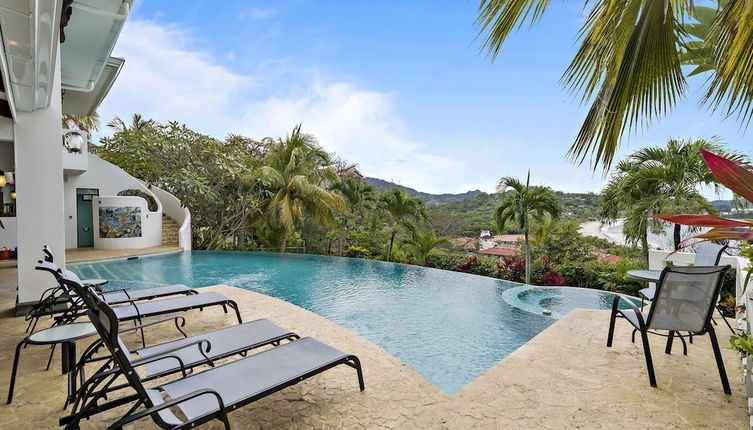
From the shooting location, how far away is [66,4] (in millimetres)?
3691

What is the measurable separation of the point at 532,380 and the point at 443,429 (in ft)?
3.81

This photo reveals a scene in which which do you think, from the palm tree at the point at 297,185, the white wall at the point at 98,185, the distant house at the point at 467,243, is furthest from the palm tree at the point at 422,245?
the white wall at the point at 98,185

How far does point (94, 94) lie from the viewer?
7793mm

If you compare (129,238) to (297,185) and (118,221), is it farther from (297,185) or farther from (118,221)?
(297,185)

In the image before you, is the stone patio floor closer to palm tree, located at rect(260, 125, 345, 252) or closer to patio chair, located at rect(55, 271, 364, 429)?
patio chair, located at rect(55, 271, 364, 429)

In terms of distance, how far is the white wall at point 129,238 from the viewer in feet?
48.1

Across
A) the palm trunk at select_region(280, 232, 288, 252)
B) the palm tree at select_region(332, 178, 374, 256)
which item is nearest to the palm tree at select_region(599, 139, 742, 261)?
the palm tree at select_region(332, 178, 374, 256)

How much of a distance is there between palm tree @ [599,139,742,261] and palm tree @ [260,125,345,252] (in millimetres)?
10592

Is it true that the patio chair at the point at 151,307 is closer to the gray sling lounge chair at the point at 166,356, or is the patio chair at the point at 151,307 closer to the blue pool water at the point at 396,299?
the gray sling lounge chair at the point at 166,356

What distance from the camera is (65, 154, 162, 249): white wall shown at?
48.4ft

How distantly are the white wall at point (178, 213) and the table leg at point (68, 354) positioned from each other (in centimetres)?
1336

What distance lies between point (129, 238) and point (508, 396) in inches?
651

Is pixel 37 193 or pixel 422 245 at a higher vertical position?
pixel 37 193

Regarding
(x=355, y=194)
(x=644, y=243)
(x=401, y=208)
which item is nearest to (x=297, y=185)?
(x=355, y=194)
